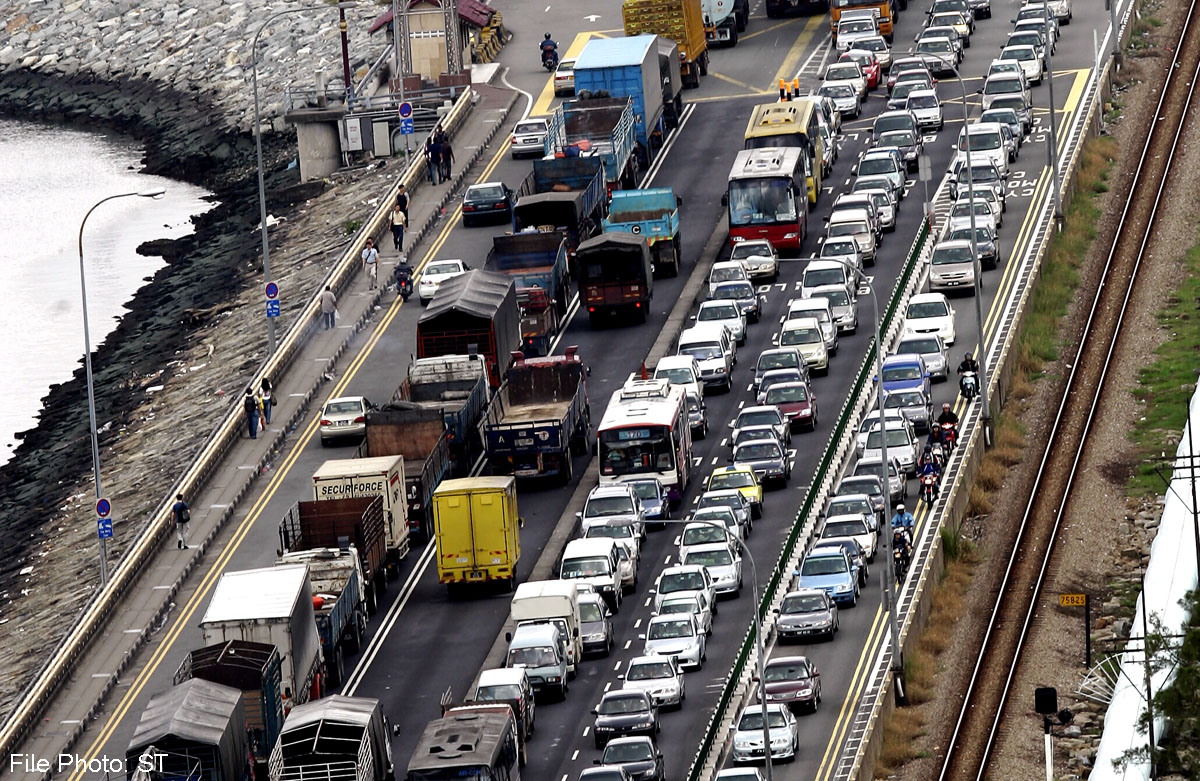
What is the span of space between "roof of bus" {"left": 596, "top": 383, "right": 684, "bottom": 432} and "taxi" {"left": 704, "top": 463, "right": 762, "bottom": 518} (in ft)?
6.51

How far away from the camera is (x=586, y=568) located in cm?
7594

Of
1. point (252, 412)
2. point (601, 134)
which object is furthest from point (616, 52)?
point (252, 412)

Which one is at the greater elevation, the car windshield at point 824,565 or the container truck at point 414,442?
the container truck at point 414,442

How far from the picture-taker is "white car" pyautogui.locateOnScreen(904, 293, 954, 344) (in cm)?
8938

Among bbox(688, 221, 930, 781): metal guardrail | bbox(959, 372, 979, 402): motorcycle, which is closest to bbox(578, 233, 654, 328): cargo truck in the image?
bbox(688, 221, 930, 781): metal guardrail

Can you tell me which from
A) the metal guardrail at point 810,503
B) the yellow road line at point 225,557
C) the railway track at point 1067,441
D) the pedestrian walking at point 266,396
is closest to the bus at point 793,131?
the metal guardrail at point 810,503

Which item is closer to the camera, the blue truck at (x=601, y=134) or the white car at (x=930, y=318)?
the white car at (x=930, y=318)

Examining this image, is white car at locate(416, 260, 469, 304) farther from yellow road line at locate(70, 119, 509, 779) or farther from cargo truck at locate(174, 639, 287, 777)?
cargo truck at locate(174, 639, 287, 777)

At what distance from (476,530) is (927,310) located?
19489 mm

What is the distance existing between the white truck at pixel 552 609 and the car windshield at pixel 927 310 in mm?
20672

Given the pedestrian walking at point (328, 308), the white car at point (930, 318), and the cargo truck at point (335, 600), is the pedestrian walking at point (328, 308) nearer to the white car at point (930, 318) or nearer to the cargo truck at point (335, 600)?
the white car at point (930, 318)

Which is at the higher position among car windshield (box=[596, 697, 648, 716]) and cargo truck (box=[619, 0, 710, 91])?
cargo truck (box=[619, 0, 710, 91])

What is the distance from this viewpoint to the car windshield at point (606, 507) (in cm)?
7875

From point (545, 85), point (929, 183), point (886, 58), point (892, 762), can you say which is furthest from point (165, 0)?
point (892, 762)
